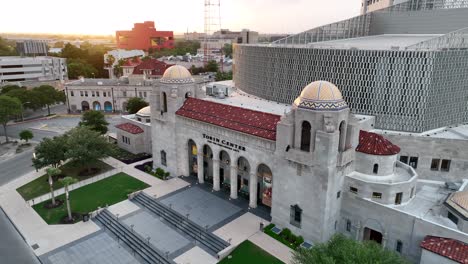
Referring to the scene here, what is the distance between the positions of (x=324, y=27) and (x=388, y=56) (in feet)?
92.5

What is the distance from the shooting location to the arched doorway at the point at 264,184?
48.2 m

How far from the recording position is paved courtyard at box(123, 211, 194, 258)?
4131 centimetres

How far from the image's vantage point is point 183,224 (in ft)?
150

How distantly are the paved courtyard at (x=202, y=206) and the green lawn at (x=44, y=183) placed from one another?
20886mm

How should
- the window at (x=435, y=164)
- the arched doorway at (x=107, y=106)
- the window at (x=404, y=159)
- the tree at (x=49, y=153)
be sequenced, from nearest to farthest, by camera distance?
the window at (x=435, y=164) → the window at (x=404, y=159) → the tree at (x=49, y=153) → the arched doorway at (x=107, y=106)

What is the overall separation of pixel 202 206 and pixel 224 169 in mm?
7993

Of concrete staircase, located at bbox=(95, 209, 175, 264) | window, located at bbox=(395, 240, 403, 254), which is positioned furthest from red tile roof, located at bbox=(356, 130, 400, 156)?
concrete staircase, located at bbox=(95, 209, 175, 264)

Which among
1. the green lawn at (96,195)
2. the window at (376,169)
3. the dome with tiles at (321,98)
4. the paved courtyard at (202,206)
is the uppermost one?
the dome with tiles at (321,98)

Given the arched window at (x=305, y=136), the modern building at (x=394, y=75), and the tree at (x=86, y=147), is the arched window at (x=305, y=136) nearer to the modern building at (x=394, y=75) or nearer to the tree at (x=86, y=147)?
the modern building at (x=394, y=75)

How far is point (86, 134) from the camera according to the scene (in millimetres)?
62188

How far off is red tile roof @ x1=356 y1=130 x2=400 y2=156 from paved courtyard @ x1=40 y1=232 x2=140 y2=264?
3180cm

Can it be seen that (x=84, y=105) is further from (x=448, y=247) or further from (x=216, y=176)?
(x=448, y=247)

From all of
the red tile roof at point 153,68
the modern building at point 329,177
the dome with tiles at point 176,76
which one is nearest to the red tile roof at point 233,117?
the modern building at point 329,177

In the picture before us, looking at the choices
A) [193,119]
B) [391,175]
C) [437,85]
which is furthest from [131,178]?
[437,85]
